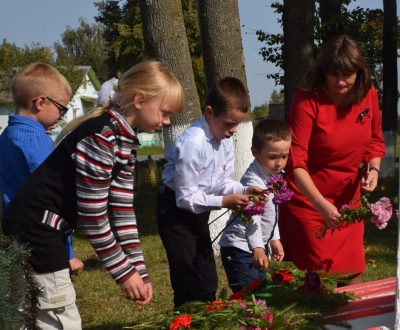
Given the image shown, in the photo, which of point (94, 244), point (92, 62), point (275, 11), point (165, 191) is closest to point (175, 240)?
point (165, 191)

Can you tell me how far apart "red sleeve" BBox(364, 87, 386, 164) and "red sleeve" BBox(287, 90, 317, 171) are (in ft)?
1.40

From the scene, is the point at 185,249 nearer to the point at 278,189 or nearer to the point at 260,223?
the point at 260,223

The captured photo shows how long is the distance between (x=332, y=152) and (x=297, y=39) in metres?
6.66

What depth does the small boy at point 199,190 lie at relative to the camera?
346 centimetres

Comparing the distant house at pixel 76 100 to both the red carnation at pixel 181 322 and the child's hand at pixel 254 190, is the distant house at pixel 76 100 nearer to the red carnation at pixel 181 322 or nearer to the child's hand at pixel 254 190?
the child's hand at pixel 254 190

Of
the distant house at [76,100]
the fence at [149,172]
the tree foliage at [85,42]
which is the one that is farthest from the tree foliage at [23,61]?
the tree foliage at [85,42]

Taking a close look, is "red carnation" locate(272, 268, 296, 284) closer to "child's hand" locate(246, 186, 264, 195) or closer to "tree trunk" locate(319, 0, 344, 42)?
"child's hand" locate(246, 186, 264, 195)

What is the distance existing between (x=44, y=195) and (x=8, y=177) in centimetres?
89

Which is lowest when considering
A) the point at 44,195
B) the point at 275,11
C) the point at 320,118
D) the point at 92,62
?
the point at 44,195

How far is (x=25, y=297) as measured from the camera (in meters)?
2.61

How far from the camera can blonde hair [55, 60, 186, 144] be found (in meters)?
2.89

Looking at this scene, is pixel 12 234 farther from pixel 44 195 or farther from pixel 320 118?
pixel 320 118

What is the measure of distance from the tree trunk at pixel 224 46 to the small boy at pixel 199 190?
3736 mm

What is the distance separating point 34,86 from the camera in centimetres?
361
